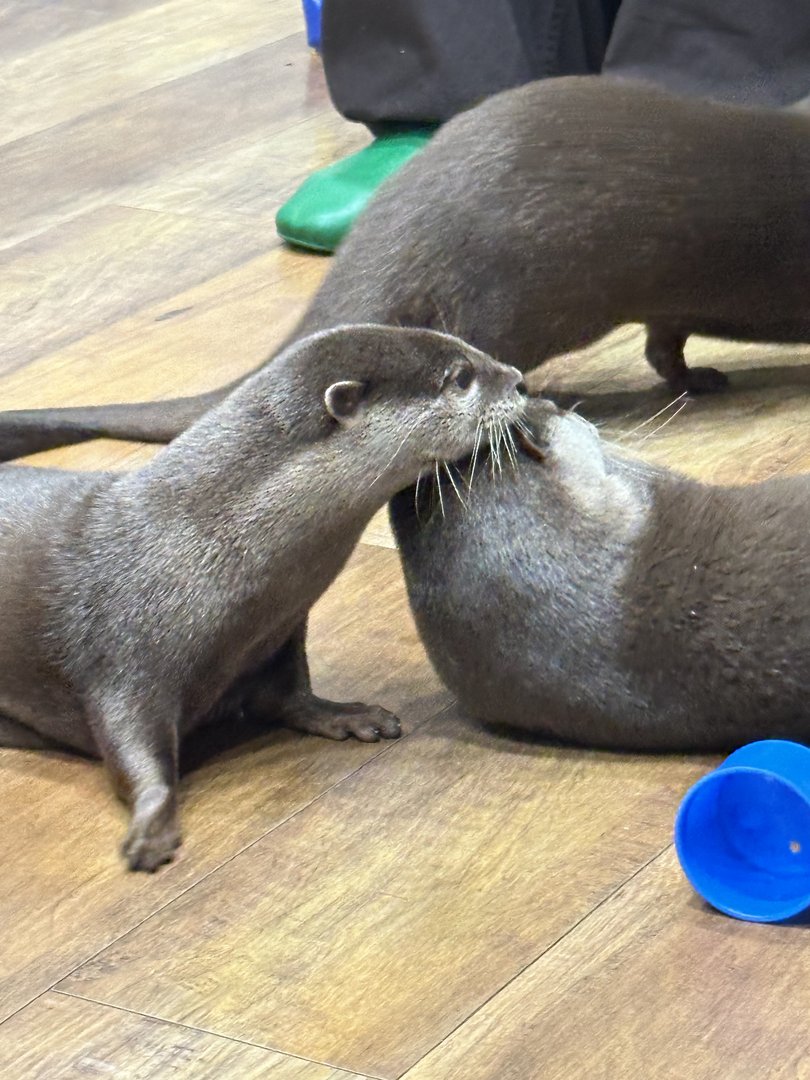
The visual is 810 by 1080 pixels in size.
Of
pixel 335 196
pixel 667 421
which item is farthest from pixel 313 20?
pixel 667 421

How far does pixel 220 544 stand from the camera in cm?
188

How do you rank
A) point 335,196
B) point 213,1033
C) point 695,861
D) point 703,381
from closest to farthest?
point 213,1033
point 695,861
point 703,381
point 335,196

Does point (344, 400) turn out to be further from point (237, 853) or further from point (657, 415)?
point (657, 415)

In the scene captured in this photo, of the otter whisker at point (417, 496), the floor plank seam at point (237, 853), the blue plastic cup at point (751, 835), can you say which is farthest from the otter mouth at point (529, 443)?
the blue plastic cup at point (751, 835)

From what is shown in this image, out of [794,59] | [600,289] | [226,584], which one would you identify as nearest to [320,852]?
[226,584]

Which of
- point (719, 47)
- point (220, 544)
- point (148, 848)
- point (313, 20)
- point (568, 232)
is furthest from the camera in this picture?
point (313, 20)

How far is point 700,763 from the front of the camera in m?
1.80

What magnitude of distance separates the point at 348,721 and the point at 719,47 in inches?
72.6

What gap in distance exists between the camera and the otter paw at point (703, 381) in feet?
9.21

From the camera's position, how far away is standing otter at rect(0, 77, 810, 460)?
246cm

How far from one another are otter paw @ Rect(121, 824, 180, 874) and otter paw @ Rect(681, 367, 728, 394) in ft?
4.38

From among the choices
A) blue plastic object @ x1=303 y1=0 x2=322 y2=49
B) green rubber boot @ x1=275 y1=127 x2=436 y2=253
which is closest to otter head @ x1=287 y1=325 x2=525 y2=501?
green rubber boot @ x1=275 y1=127 x2=436 y2=253

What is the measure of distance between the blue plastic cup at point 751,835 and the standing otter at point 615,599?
146 mm

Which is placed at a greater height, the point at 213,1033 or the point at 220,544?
the point at 220,544
